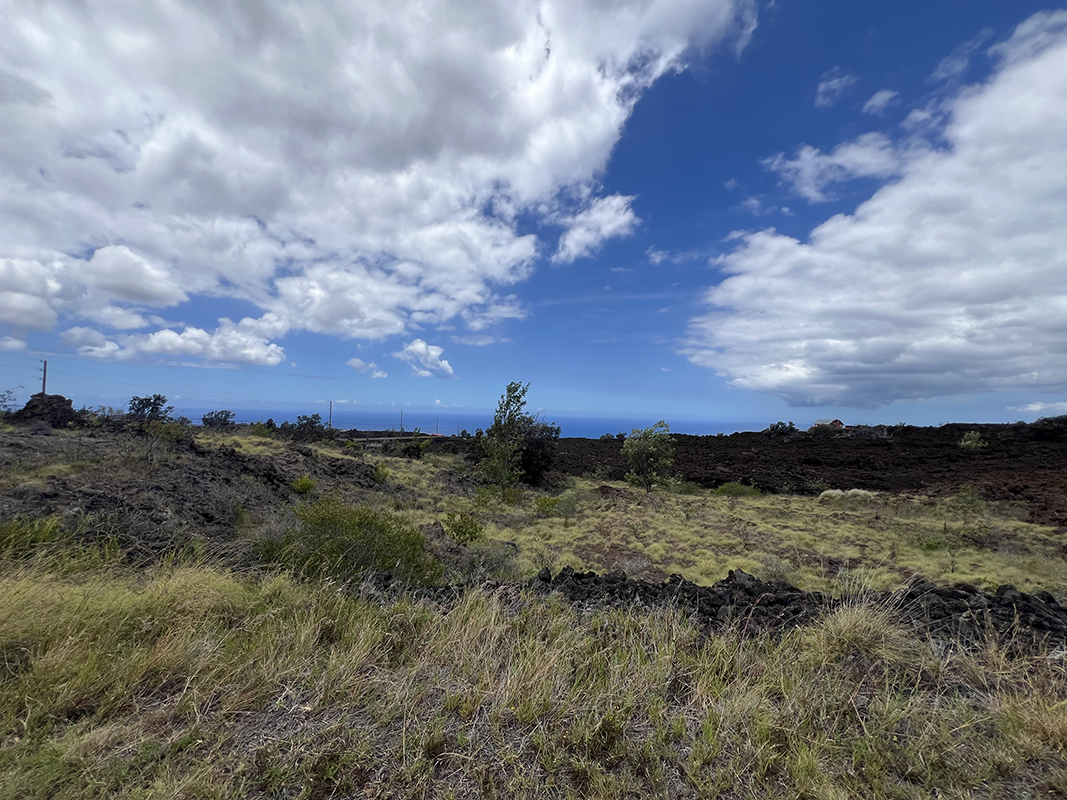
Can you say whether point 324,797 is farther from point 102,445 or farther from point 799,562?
point 102,445

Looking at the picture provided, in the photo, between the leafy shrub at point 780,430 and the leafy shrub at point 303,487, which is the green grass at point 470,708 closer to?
the leafy shrub at point 303,487

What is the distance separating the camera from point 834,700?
3.33 meters

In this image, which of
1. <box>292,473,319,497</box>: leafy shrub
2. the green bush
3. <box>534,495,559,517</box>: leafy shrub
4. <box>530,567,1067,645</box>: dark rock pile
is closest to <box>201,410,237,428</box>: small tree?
the green bush

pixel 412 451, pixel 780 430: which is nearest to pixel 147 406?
pixel 412 451

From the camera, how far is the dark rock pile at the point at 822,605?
16.1 feet

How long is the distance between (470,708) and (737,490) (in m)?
27.6

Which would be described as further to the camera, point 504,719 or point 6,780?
point 504,719

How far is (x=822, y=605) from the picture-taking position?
583cm

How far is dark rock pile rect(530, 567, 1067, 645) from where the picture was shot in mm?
4902

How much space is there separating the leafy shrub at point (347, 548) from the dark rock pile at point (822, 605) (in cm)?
223

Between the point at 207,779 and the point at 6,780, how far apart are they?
0.93 metres

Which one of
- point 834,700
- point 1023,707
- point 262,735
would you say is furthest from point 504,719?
point 1023,707

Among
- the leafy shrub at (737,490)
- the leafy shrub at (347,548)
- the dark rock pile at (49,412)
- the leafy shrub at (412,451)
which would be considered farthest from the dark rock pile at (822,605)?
the dark rock pile at (49,412)

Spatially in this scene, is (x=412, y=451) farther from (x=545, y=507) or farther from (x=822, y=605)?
(x=822, y=605)
